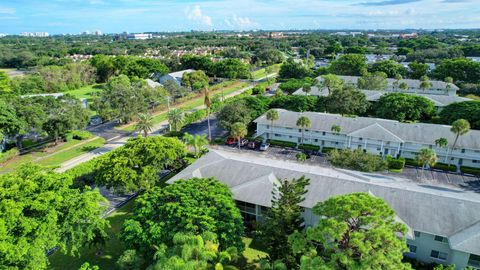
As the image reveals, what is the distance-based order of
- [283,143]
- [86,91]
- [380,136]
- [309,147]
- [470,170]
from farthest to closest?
[86,91]
[283,143]
[309,147]
[380,136]
[470,170]

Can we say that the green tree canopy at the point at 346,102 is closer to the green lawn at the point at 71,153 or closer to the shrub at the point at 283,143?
the shrub at the point at 283,143

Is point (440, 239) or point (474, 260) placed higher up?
point (440, 239)

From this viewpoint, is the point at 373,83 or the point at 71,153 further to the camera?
the point at 373,83

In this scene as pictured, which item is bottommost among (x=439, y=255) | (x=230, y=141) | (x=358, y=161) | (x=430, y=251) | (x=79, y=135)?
(x=439, y=255)

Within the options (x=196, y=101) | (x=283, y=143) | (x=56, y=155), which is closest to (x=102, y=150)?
(x=56, y=155)

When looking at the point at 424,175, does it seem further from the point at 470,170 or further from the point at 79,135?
the point at 79,135

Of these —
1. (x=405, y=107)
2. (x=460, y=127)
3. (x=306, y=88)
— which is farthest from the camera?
(x=306, y=88)

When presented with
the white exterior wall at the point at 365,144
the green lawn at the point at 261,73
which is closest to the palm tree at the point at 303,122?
the white exterior wall at the point at 365,144
